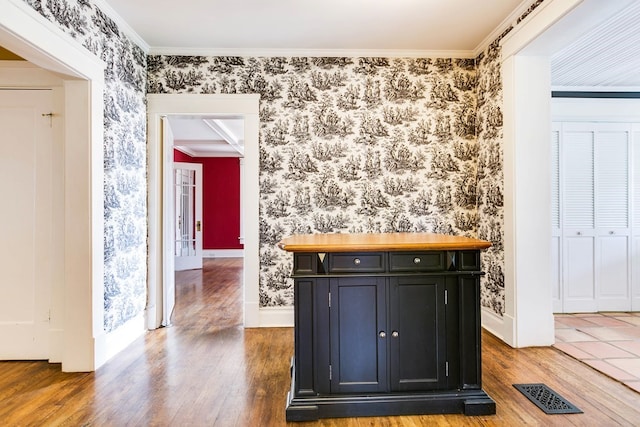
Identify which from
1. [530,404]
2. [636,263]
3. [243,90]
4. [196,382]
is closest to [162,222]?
[243,90]

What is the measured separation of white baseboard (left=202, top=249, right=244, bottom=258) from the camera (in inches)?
382

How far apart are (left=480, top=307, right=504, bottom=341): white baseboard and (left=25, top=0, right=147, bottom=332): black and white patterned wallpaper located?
3.49m

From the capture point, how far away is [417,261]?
2.15 meters

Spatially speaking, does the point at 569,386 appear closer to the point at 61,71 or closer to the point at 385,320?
the point at 385,320

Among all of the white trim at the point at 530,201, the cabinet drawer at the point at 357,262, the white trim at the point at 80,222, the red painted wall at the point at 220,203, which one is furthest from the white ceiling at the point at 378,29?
the red painted wall at the point at 220,203

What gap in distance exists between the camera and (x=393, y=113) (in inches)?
153

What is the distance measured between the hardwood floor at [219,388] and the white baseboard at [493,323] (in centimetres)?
10

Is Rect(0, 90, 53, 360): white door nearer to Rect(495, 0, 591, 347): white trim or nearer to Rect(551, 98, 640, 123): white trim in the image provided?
Rect(495, 0, 591, 347): white trim

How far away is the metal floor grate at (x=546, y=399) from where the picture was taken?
214 centimetres

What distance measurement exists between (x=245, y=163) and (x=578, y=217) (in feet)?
12.6

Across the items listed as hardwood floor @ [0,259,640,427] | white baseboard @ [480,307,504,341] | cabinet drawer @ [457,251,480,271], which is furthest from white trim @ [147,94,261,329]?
white baseboard @ [480,307,504,341]

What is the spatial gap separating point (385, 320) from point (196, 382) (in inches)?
56.6

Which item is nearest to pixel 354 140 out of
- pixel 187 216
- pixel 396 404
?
pixel 396 404

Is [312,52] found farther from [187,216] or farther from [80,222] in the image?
[187,216]
